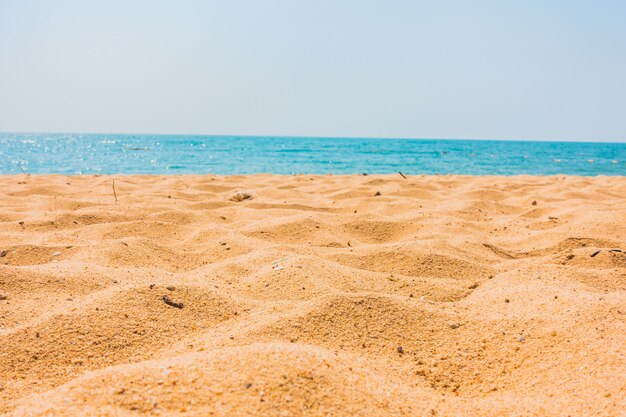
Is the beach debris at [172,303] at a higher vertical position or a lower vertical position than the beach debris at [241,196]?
lower

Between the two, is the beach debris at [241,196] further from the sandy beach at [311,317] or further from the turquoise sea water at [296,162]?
the turquoise sea water at [296,162]

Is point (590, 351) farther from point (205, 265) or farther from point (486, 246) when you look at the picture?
point (205, 265)

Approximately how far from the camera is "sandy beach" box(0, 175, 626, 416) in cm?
125

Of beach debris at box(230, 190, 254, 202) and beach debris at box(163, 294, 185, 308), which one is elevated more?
beach debris at box(230, 190, 254, 202)

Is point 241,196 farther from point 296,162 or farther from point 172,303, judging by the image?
point 296,162

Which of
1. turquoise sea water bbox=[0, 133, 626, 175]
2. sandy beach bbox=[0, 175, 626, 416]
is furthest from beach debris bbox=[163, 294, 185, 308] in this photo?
turquoise sea water bbox=[0, 133, 626, 175]

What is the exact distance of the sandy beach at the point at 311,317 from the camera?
4.11 feet

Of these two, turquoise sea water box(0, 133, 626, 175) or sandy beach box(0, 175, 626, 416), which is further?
turquoise sea water box(0, 133, 626, 175)

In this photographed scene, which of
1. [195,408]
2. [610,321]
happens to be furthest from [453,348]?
[195,408]

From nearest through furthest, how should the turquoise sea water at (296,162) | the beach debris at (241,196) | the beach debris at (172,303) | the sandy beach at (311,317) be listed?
the sandy beach at (311,317)
the beach debris at (172,303)
the beach debris at (241,196)
the turquoise sea water at (296,162)

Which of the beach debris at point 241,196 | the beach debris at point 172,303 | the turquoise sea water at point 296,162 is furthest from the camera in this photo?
the turquoise sea water at point 296,162

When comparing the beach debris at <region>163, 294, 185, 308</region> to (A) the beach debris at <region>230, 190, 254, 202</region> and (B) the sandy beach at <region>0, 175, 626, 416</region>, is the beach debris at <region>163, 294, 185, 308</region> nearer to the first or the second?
(B) the sandy beach at <region>0, 175, 626, 416</region>

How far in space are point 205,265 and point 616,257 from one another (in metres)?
2.33

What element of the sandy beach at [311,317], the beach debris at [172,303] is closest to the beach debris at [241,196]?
the sandy beach at [311,317]
